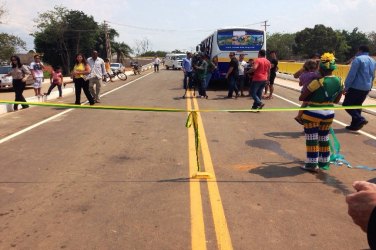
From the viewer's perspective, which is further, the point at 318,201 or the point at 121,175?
the point at 121,175

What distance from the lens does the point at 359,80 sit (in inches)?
352

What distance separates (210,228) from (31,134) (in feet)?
19.7

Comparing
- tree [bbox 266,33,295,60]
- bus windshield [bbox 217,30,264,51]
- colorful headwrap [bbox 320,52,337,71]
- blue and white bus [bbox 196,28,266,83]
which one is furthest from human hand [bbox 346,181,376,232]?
tree [bbox 266,33,295,60]

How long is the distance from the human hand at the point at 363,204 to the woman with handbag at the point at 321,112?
400 centimetres

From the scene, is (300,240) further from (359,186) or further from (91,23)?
(91,23)

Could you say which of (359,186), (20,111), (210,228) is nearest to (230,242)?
(210,228)

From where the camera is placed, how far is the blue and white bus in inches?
744

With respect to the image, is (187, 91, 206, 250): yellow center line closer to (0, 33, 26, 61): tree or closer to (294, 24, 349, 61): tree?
(0, 33, 26, 61): tree

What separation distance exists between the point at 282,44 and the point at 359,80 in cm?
10648

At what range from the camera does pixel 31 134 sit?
28.2ft

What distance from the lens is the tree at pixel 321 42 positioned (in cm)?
8912

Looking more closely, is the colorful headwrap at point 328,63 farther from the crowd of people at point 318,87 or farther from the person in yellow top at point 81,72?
the person in yellow top at point 81,72

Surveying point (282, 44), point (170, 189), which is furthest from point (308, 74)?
point (282, 44)

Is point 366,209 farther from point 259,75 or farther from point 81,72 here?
point 81,72
